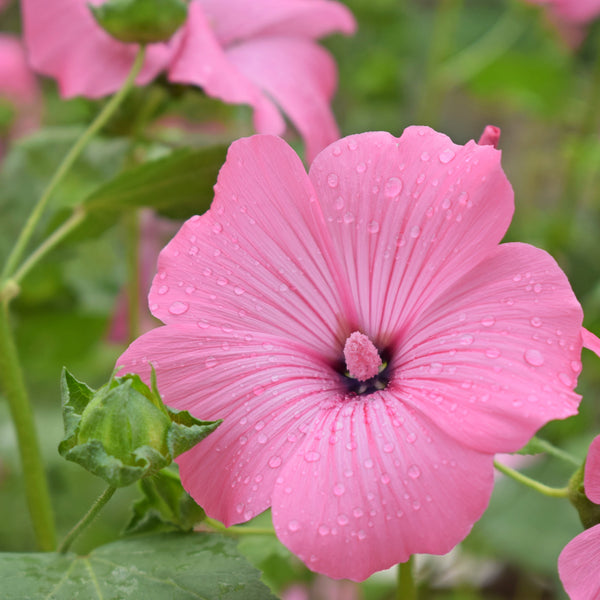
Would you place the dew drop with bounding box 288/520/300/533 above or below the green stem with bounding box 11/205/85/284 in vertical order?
below

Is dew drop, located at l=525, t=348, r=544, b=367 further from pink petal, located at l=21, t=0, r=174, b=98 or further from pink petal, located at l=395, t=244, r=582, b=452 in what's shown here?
pink petal, located at l=21, t=0, r=174, b=98

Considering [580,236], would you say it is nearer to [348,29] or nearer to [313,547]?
[348,29]

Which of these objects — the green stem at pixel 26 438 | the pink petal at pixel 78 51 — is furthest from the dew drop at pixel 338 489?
the pink petal at pixel 78 51

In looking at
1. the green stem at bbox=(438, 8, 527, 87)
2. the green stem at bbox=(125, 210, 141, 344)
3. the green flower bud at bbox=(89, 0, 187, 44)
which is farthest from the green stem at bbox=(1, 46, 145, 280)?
the green stem at bbox=(438, 8, 527, 87)

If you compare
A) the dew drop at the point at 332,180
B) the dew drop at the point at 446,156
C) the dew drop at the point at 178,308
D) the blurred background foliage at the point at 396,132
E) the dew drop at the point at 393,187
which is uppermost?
the dew drop at the point at 446,156

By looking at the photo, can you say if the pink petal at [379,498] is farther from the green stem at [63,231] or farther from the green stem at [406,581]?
the green stem at [63,231]

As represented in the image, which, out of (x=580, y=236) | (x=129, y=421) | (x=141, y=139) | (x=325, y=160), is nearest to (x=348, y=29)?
(x=141, y=139)
